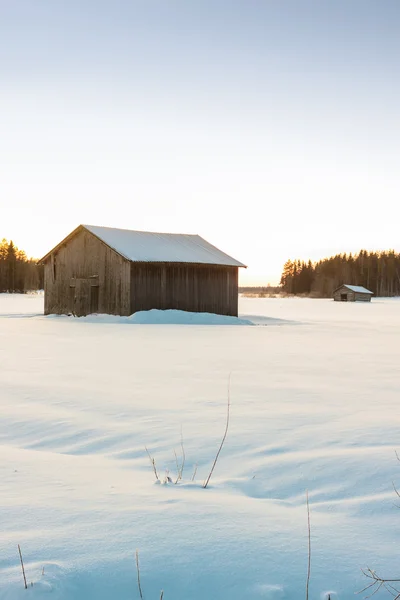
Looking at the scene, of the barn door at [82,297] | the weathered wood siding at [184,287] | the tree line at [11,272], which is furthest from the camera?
the tree line at [11,272]

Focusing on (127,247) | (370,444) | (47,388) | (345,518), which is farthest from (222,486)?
(127,247)

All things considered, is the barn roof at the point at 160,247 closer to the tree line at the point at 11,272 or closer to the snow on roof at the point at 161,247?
the snow on roof at the point at 161,247

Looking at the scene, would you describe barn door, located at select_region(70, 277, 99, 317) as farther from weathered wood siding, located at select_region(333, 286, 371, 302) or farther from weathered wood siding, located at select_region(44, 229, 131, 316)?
weathered wood siding, located at select_region(333, 286, 371, 302)

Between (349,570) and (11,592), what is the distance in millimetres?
1646

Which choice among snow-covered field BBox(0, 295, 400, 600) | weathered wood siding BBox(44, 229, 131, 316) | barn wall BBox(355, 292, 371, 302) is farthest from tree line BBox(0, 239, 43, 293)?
snow-covered field BBox(0, 295, 400, 600)

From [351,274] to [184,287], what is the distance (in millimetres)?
94099

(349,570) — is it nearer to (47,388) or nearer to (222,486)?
(222,486)

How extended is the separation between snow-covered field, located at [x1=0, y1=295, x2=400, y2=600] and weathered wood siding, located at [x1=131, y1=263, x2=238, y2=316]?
1798 centimetres

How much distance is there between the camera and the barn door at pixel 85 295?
28.6 metres

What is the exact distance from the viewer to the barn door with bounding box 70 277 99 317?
93.8 ft

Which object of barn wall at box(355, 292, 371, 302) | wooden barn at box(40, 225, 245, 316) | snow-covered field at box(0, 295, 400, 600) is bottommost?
snow-covered field at box(0, 295, 400, 600)

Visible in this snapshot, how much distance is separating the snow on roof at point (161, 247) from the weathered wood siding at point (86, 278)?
662 millimetres

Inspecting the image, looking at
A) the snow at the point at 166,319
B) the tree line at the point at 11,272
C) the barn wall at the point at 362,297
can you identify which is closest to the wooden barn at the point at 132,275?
the snow at the point at 166,319

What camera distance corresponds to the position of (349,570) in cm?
254
